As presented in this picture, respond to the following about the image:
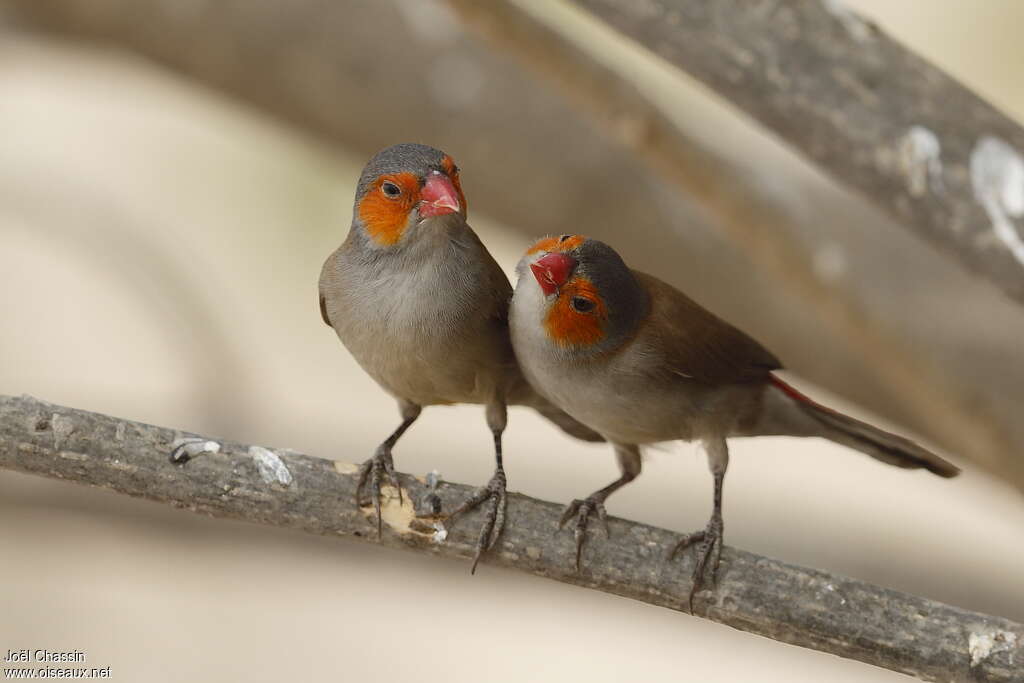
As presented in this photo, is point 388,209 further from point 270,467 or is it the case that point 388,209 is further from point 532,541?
point 532,541

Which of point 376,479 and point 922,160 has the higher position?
point 922,160

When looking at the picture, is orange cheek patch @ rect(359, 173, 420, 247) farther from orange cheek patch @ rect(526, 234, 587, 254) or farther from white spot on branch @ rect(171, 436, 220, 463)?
white spot on branch @ rect(171, 436, 220, 463)

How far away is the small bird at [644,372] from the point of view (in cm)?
200

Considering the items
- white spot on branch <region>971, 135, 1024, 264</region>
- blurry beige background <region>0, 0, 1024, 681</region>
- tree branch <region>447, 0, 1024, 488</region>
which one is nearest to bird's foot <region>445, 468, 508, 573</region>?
white spot on branch <region>971, 135, 1024, 264</region>

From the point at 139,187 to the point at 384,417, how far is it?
185 cm

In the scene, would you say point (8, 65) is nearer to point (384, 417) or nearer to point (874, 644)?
point (384, 417)

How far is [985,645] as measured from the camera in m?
2.18

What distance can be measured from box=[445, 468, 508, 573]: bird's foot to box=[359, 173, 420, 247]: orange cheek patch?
1.71ft

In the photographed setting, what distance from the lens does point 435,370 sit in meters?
2.18

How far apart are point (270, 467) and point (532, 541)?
0.51 metres

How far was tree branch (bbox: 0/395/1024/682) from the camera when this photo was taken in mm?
2152

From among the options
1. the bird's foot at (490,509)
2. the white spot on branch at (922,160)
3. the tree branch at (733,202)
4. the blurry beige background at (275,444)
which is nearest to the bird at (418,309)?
the bird's foot at (490,509)

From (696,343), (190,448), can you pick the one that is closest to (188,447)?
(190,448)

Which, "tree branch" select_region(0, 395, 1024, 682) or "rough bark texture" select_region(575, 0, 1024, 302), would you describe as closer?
"tree branch" select_region(0, 395, 1024, 682)
